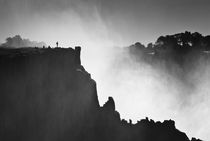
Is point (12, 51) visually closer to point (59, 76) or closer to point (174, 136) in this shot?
point (59, 76)

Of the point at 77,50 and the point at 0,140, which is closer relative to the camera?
the point at 0,140

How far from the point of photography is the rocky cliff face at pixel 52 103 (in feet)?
262

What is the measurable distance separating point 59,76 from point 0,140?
23.6m

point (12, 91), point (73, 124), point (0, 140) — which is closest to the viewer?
point (0, 140)

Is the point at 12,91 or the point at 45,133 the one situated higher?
the point at 12,91

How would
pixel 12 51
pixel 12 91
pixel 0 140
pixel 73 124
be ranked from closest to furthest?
pixel 0 140 < pixel 12 91 < pixel 73 124 < pixel 12 51

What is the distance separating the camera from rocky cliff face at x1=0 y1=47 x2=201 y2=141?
262ft

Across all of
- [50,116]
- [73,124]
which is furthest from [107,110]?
[50,116]

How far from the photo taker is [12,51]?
93562mm

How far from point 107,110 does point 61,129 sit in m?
17.9

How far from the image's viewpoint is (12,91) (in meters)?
80.6

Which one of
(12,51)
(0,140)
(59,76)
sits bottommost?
(0,140)

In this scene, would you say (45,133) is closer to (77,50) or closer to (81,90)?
(81,90)

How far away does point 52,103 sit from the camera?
8419 centimetres
